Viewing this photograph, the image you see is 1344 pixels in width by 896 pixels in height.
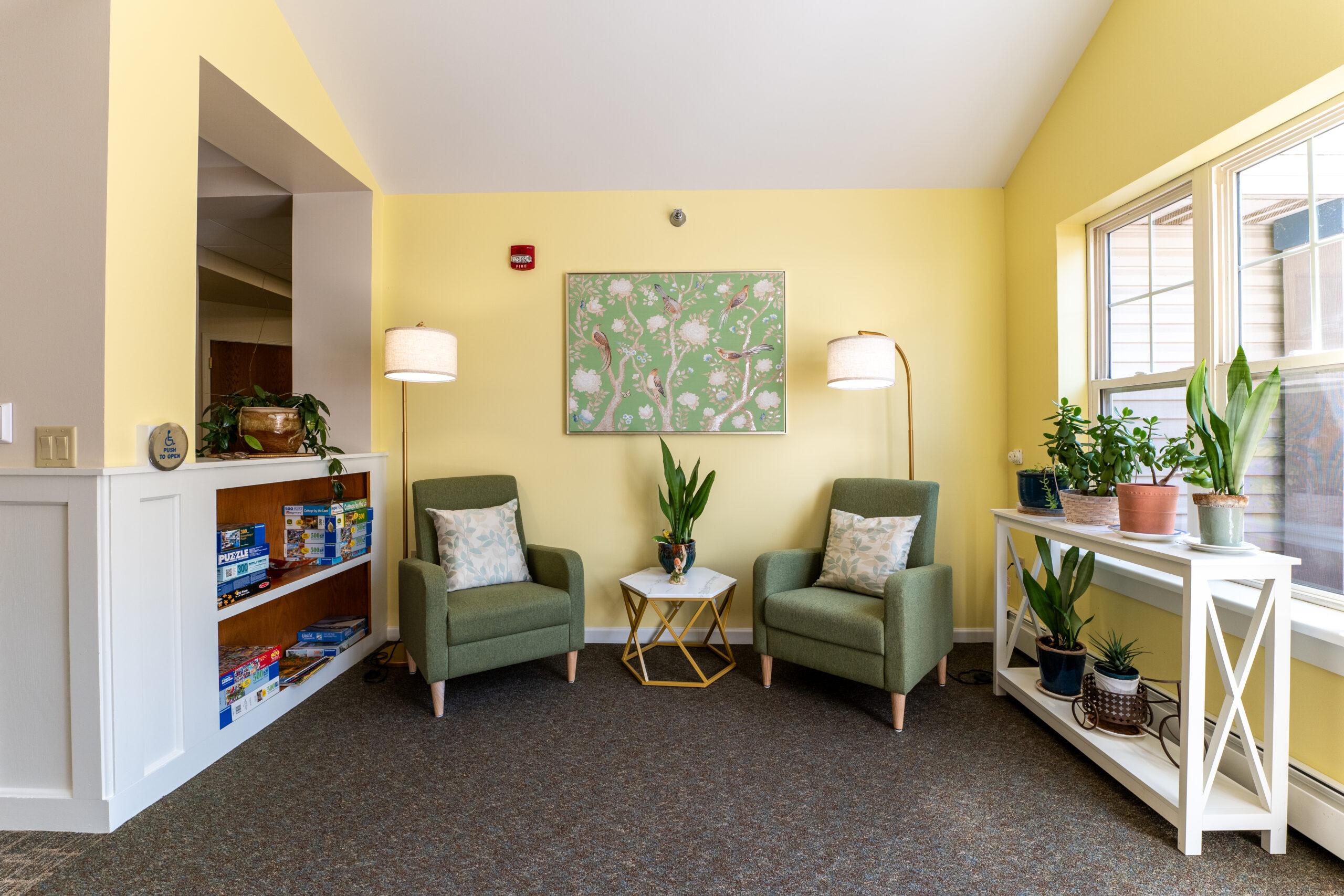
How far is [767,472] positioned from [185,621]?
2468 mm

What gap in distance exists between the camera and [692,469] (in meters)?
3.09

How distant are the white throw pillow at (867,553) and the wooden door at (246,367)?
473cm

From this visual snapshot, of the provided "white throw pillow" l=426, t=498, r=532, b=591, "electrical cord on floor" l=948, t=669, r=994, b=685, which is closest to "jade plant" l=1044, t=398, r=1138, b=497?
"electrical cord on floor" l=948, t=669, r=994, b=685

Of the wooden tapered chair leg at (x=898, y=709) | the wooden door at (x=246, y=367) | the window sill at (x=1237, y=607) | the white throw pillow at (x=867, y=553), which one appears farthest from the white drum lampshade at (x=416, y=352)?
the wooden door at (x=246, y=367)

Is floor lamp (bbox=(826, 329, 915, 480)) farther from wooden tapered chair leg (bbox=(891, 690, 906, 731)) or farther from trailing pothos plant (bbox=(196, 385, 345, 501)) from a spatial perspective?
trailing pothos plant (bbox=(196, 385, 345, 501))

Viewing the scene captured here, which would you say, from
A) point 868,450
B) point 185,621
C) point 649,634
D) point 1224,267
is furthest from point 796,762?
point 1224,267

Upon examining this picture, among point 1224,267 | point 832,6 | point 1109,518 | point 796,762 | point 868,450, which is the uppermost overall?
point 832,6

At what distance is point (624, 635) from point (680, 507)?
2.75 ft

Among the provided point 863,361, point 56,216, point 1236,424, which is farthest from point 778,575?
point 56,216

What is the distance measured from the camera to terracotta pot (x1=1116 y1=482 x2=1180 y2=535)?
1.74 meters

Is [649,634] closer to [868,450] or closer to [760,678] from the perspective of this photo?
[760,678]

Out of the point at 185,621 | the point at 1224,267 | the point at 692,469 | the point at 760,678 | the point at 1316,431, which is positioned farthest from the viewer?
the point at 692,469

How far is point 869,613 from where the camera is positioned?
7.49 ft

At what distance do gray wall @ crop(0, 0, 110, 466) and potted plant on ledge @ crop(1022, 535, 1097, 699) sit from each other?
10.5 ft
